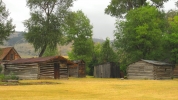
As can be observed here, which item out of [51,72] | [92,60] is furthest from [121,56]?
[51,72]

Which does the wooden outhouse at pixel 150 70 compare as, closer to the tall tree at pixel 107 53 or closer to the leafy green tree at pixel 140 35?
the leafy green tree at pixel 140 35

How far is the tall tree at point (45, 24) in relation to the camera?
1918 inches

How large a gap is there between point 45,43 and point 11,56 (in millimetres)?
23095

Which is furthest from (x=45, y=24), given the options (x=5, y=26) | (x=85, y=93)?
(x=85, y=93)

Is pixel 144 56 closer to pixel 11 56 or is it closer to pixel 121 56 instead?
pixel 121 56

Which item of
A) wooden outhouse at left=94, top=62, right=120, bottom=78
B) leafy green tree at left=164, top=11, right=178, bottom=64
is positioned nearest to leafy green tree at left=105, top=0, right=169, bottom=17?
leafy green tree at left=164, top=11, right=178, bottom=64

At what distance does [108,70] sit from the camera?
55.1 meters

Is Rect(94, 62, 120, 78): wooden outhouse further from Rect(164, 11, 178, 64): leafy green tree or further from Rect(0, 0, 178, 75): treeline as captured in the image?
Rect(164, 11, 178, 64): leafy green tree

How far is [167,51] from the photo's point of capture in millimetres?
52062

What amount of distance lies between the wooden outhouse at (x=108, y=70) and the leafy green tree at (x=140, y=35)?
246 cm

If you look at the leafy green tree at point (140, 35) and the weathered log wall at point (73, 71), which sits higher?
the leafy green tree at point (140, 35)

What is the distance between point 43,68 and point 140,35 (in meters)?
19.7

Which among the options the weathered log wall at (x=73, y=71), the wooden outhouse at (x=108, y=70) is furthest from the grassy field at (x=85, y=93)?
the weathered log wall at (x=73, y=71)

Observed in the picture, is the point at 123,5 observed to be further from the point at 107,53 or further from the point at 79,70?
the point at 79,70
